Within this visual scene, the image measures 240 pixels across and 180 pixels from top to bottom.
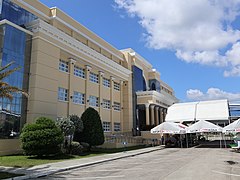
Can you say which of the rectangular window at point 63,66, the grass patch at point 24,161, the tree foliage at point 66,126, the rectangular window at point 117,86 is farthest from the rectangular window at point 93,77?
the grass patch at point 24,161

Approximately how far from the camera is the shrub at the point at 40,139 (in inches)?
685

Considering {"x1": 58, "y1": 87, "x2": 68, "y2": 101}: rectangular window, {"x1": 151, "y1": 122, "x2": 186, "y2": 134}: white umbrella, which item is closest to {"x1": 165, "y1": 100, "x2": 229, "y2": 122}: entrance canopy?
{"x1": 151, "y1": 122, "x2": 186, "y2": 134}: white umbrella

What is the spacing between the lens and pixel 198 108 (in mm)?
37812

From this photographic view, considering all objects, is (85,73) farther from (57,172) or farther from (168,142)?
(57,172)

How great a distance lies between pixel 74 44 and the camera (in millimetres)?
27656

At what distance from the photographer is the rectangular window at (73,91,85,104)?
28.5m

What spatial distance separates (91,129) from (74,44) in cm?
1009

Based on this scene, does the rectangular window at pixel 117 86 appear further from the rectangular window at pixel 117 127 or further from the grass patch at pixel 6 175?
the grass patch at pixel 6 175

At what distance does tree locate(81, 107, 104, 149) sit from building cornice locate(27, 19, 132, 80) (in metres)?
8.20

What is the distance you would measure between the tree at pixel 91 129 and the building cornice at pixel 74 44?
820 centimetres

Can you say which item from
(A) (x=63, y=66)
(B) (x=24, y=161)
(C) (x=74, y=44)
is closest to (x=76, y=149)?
(B) (x=24, y=161)

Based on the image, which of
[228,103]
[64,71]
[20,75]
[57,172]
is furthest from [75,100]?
[228,103]

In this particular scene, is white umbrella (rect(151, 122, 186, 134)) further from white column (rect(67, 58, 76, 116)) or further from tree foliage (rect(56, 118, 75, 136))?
tree foliage (rect(56, 118, 75, 136))

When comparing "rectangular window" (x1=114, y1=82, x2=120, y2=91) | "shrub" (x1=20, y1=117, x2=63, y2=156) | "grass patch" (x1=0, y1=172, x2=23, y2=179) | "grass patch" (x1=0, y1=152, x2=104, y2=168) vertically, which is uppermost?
"rectangular window" (x1=114, y1=82, x2=120, y2=91)
